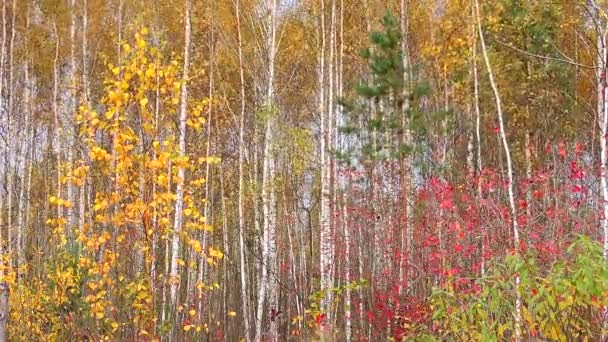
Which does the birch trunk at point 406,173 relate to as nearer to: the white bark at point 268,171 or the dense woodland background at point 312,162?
the dense woodland background at point 312,162

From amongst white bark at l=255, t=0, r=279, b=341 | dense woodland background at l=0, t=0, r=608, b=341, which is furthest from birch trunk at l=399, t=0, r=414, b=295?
white bark at l=255, t=0, r=279, b=341

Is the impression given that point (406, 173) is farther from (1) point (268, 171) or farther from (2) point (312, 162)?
(2) point (312, 162)

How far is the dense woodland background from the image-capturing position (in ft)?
16.1

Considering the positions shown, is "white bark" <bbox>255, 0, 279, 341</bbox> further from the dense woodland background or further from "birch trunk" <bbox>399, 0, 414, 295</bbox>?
"birch trunk" <bbox>399, 0, 414, 295</bbox>

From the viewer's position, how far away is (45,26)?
12891mm

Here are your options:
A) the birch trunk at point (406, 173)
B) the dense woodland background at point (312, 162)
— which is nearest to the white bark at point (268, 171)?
the dense woodland background at point (312, 162)

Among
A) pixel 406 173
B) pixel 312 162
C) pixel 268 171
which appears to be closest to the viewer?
pixel 268 171

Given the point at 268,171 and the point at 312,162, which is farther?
the point at 312,162

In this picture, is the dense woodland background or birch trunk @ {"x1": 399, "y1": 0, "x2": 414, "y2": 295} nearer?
the dense woodland background

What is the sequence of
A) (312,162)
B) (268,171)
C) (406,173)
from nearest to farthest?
(268,171), (406,173), (312,162)

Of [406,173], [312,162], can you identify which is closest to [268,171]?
[406,173]

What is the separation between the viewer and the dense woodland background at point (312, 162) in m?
4.92

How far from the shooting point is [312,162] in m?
14.9

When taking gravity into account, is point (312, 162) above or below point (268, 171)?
above
